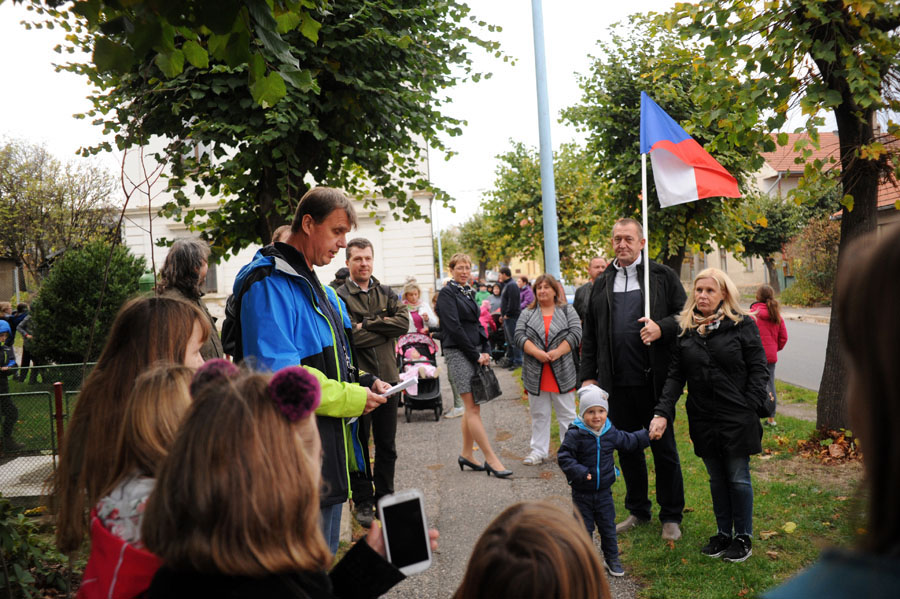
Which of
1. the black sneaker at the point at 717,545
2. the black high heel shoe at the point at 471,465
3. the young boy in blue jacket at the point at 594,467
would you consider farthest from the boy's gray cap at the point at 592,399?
the black high heel shoe at the point at 471,465

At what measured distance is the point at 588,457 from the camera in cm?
476

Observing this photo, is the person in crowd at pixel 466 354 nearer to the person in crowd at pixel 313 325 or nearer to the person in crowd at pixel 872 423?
the person in crowd at pixel 313 325

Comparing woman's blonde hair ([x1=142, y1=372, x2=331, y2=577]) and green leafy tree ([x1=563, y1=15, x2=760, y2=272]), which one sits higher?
green leafy tree ([x1=563, y1=15, x2=760, y2=272])

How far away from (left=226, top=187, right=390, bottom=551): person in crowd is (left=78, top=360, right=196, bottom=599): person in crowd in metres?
0.87

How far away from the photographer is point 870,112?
690cm

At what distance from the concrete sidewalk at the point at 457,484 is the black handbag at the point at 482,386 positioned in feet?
2.58

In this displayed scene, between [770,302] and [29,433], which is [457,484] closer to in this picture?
[29,433]

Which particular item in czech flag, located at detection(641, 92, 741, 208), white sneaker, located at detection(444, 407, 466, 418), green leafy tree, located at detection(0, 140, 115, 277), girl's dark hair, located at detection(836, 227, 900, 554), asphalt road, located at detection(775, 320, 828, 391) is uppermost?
green leafy tree, located at detection(0, 140, 115, 277)

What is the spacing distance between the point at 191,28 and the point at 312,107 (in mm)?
4842

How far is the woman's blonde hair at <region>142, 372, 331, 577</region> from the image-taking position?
5.11 feet

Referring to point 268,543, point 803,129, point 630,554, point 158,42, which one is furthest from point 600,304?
point 268,543

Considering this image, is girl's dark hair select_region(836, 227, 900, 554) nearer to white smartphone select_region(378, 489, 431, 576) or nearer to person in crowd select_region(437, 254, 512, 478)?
white smartphone select_region(378, 489, 431, 576)

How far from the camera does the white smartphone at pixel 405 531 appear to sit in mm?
1929

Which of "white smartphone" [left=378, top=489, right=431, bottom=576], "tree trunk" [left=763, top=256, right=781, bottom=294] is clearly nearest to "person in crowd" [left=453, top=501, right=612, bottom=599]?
"white smartphone" [left=378, top=489, right=431, bottom=576]
